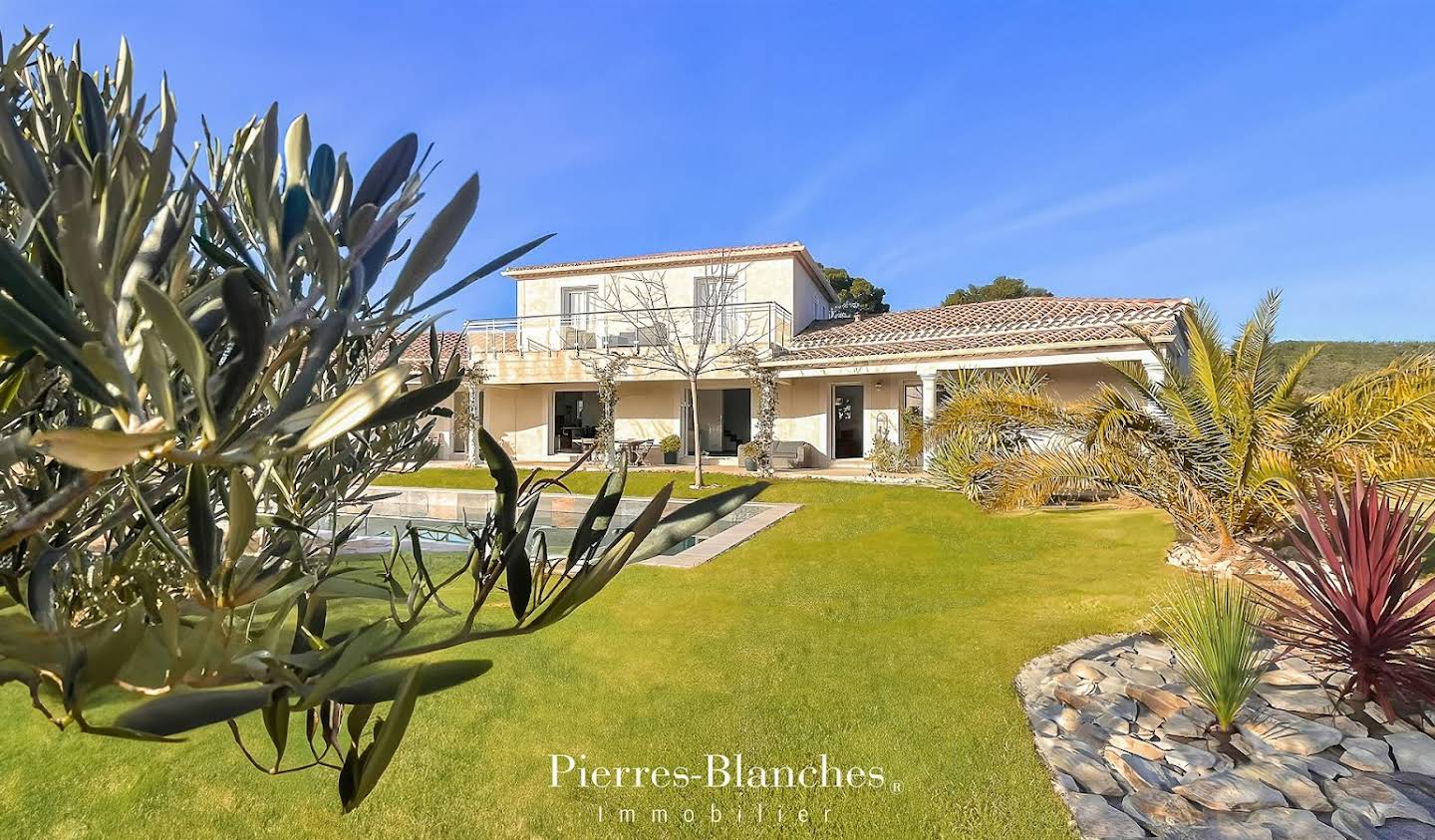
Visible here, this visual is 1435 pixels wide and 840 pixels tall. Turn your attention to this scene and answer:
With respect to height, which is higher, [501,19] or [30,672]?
[501,19]

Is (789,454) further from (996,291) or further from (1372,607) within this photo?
(996,291)

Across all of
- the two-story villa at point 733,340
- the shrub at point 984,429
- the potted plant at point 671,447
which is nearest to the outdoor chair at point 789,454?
the two-story villa at point 733,340

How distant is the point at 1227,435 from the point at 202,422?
10.4 m

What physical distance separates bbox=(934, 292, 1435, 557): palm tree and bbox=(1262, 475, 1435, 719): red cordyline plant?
5.95 ft

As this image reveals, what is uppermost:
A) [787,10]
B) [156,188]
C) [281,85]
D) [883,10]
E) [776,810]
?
[883,10]

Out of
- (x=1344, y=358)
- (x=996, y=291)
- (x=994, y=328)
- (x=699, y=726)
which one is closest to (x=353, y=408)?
(x=699, y=726)

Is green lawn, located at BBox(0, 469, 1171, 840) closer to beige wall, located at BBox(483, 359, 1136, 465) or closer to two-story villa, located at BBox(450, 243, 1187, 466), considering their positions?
two-story villa, located at BBox(450, 243, 1187, 466)

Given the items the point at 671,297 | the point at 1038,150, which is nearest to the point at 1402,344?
the point at 1038,150

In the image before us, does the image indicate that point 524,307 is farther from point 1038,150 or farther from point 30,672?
point 30,672

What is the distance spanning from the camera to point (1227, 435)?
27.9 ft

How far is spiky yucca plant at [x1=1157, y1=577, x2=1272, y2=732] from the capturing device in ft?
15.9

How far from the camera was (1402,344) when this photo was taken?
41.8 meters

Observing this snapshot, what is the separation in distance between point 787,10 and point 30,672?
998cm

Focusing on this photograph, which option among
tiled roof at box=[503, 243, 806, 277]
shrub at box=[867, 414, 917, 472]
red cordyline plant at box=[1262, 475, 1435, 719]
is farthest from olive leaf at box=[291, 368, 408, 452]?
tiled roof at box=[503, 243, 806, 277]
